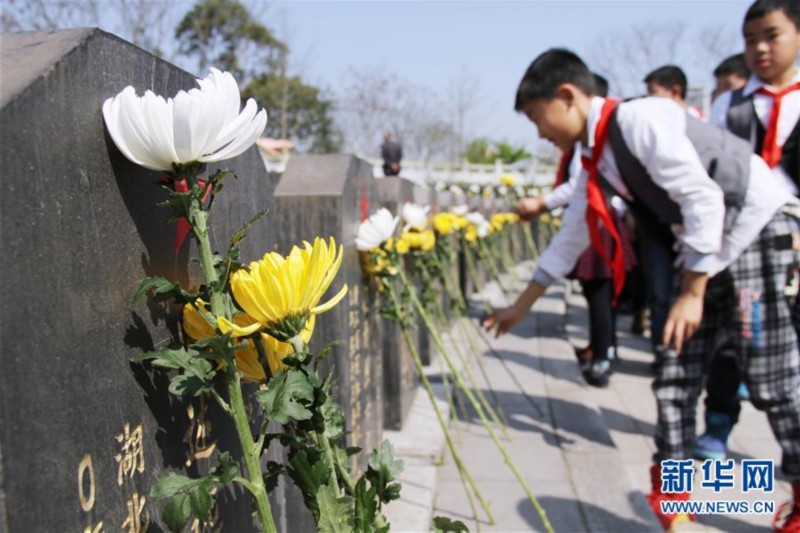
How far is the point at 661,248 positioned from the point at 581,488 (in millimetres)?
1148

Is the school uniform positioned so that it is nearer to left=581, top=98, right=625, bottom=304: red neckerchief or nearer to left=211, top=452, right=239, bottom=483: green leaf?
left=581, top=98, right=625, bottom=304: red neckerchief

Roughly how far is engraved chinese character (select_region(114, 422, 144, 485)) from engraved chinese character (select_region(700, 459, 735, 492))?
2.50 m

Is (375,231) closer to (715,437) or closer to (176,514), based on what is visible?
(176,514)

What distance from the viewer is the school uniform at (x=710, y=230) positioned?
2.46 meters

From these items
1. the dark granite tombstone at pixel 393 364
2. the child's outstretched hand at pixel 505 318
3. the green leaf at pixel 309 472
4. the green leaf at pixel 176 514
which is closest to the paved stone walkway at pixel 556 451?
the dark granite tombstone at pixel 393 364

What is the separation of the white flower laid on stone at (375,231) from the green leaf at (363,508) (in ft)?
5.15

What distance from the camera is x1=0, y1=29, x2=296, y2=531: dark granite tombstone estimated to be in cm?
88

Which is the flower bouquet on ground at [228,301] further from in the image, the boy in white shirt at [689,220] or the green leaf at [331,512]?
the boy in white shirt at [689,220]

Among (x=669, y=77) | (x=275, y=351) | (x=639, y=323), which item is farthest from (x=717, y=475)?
(x=639, y=323)

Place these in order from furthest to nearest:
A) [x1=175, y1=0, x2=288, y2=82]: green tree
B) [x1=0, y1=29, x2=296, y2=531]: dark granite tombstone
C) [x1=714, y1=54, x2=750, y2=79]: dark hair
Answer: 1. [x1=175, y1=0, x2=288, y2=82]: green tree
2. [x1=714, y1=54, x2=750, y2=79]: dark hair
3. [x1=0, y1=29, x2=296, y2=531]: dark granite tombstone

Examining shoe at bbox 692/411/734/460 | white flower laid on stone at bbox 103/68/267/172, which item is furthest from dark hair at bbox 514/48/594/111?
white flower laid on stone at bbox 103/68/267/172

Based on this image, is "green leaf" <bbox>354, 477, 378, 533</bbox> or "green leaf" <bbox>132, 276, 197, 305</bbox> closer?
"green leaf" <bbox>132, 276, 197, 305</bbox>

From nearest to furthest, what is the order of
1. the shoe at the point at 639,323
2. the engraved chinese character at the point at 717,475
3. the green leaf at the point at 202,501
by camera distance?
the green leaf at the point at 202,501 < the engraved chinese character at the point at 717,475 < the shoe at the point at 639,323

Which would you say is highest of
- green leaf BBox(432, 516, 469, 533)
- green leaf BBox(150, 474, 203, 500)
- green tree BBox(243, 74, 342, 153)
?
green tree BBox(243, 74, 342, 153)
